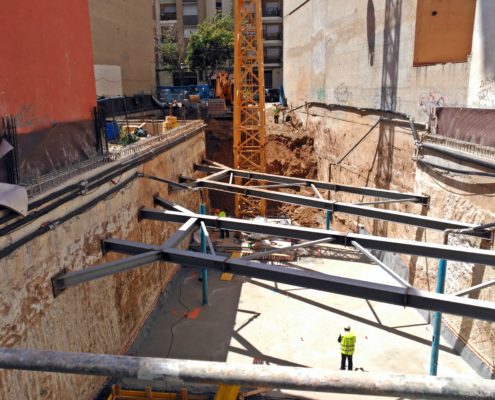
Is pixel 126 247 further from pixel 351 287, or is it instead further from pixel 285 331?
pixel 285 331

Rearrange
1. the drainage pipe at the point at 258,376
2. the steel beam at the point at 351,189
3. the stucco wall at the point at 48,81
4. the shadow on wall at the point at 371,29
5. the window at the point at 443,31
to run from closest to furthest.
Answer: the drainage pipe at the point at 258,376 < the stucco wall at the point at 48,81 < the window at the point at 443,31 < the steel beam at the point at 351,189 < the shadow on wall at the point at 371,29

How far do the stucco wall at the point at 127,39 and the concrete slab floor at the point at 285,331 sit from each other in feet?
62.1

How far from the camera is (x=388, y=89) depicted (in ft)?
52.2

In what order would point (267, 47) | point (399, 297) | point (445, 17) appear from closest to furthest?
point (399, 297), point (445, 17), point (267, 47)

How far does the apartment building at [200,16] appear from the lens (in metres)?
55.1

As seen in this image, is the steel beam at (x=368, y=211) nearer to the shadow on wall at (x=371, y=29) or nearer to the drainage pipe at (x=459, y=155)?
the drainage pipe at (x=459, y=155)

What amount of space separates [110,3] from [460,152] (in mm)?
25288

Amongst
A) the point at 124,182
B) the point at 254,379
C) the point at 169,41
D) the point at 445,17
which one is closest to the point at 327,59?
the point at 445,17

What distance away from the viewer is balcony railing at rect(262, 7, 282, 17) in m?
55.3

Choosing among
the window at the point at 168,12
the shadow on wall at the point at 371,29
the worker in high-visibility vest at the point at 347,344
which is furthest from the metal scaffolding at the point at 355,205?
the window at the point at 168,12

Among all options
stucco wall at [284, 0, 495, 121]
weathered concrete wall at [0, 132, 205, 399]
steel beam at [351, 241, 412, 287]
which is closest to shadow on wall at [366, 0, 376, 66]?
stucco wall at [284, 0, 495, 121]

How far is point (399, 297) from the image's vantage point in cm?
638

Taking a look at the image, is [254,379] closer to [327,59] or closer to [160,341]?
[160,341]

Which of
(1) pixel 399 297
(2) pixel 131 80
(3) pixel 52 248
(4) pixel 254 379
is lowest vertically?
(1) pixel 399 297
